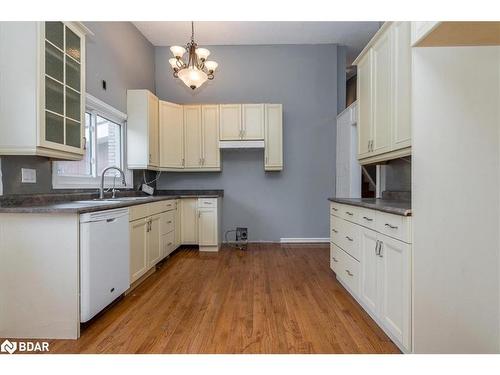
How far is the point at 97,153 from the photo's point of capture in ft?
11.0

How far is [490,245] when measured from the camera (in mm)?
1445

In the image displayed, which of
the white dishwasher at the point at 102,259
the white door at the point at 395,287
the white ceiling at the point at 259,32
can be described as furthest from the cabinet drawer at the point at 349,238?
the white ceiling at the point at 259,32

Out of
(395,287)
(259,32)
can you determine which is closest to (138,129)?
(259,32)

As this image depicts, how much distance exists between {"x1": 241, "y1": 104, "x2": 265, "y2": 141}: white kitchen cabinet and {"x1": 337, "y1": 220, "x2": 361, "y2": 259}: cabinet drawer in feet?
7.36

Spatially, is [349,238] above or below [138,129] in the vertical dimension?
below

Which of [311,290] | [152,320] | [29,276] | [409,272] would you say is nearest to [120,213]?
[29,276]

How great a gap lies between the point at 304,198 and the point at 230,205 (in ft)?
4.24

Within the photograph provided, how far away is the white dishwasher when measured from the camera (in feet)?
6.06

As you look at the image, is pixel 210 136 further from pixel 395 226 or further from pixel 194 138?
pixel 395 226

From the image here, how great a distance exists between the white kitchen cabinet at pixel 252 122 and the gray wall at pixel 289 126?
0.41 m

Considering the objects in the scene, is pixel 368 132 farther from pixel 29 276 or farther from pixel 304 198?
pixel 29 276

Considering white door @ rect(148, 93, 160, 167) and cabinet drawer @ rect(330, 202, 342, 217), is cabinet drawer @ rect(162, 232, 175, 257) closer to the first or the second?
white door @ rect(148, 93, 160, 167)

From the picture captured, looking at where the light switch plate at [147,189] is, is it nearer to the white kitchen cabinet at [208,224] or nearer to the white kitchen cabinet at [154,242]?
the white kitchen cabinet at [208,224]

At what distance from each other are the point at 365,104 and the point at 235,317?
2.31 meters
